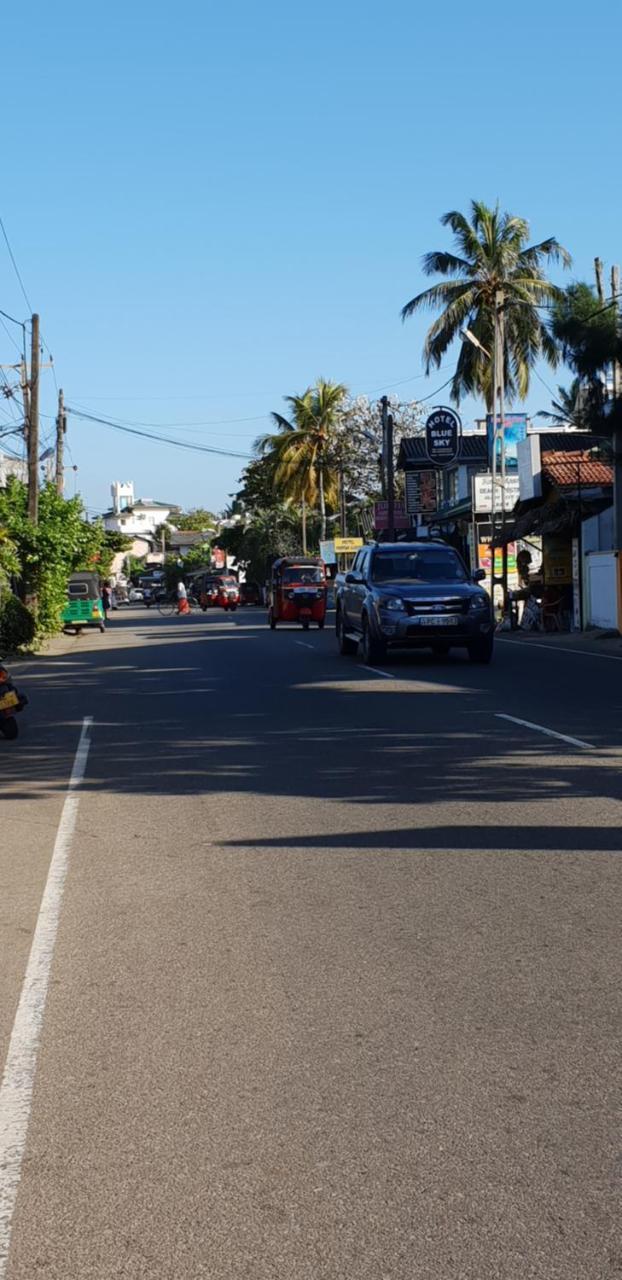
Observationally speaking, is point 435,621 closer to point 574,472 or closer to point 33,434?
point 574,472

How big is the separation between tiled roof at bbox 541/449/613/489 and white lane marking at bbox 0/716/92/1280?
33.4 meters

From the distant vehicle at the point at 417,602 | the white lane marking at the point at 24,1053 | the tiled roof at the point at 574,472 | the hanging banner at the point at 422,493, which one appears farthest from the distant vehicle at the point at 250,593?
the white lane marking at the point at 24,1053

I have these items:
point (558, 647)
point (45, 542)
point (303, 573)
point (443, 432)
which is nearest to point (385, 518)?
point (443, 432)

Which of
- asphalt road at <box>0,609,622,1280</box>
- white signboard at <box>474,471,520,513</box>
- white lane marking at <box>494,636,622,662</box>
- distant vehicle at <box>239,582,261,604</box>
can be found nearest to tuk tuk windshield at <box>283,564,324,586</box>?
Result: white signboard at <box>474,471,520,513</box>

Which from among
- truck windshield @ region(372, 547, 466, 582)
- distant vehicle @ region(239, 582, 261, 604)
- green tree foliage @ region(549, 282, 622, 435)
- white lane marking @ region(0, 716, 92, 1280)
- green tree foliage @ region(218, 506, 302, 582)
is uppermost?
green tree foliage @ region(549, 282, 622, 435)

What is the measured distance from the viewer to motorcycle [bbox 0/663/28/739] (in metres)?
14.9

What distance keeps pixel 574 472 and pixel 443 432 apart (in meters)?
9.85

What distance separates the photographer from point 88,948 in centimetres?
659

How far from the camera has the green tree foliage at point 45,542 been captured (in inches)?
1524

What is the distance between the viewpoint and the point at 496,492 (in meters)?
44.8

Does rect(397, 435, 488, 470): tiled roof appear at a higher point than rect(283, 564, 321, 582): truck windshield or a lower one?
higher

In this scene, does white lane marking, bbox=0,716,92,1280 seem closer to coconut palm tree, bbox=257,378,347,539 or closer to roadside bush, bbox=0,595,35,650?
roadside bush, bbox=0,595,35,650

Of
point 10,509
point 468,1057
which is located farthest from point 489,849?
point 10,509

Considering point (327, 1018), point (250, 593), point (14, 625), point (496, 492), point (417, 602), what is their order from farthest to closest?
point (250, 593) < point (496, 492) < point (14, 625) < point (417, 602) < point (327, 1018)
